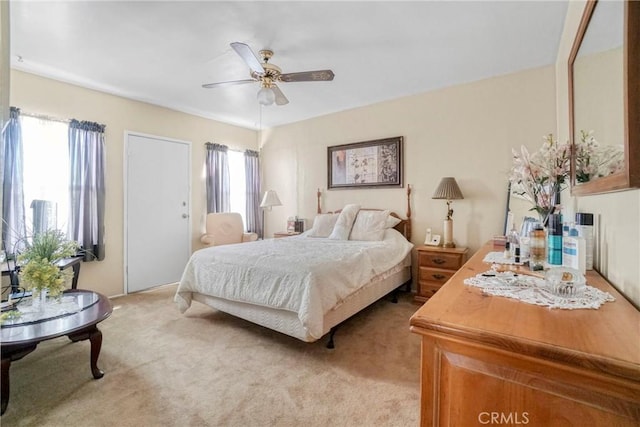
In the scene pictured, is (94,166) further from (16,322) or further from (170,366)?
(170,366)

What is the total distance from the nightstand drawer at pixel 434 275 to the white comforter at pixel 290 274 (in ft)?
1.15

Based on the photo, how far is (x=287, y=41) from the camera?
8.48 feet

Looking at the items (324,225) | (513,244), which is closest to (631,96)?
(513,244)

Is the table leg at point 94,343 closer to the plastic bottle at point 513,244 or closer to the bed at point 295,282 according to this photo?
the bed at point 295,282

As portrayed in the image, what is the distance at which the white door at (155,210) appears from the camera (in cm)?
391

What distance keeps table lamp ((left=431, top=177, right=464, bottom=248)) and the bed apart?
52cm

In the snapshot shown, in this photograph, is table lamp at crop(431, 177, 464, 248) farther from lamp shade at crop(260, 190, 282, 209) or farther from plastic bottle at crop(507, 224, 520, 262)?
lamp shade at crop(260, 190, 282, 209)

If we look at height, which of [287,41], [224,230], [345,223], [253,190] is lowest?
[224,230]

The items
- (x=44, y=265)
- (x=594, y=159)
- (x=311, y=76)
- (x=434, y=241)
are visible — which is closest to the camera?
(x=594, y=159)

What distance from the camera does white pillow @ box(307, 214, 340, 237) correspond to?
161 inches

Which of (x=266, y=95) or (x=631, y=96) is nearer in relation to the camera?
(x=631, y=96)

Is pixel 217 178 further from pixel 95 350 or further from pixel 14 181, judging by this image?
pixel 95 350

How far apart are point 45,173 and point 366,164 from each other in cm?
372

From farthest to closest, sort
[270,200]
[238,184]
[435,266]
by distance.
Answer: [238,184]
[270,200]
[435,266]
